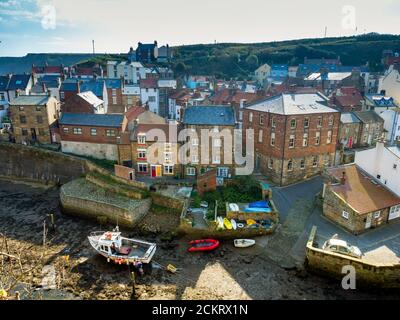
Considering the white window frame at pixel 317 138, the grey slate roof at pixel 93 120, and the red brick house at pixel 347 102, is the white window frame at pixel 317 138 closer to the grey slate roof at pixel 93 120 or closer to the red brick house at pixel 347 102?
the red brick house at pixel 347 102

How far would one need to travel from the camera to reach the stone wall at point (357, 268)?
22.8 meters

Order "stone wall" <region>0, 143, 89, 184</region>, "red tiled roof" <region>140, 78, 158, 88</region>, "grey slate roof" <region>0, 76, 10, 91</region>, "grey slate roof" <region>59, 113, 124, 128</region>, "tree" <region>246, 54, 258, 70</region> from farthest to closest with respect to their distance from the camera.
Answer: "tree" <region>246, 54, 258, 70</region>, "red tiled roof" <region>140, 78, 158, 88</region>, "grey slate roof" <region>0, 76, 10, 91</region>, "stone wall" <region>0, 143, 89, 184</region>, "grey slate roof" <region>59, 113, 124, 128</region>

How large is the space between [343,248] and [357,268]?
163 centimetres

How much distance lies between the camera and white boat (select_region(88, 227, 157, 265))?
26.5 m

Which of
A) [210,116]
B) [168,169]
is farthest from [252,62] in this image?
[168,169]

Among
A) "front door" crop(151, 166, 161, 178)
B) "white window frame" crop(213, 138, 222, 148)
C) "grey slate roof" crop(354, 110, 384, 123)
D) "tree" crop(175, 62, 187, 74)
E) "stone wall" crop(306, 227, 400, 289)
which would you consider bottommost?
"stone wall" crop(306, 227, 400, 289)

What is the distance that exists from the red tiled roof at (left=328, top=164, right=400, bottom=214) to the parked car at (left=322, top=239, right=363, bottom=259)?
163 inches

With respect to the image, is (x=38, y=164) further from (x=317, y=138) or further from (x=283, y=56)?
(x=283, y=56)

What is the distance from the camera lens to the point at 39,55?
14000cm

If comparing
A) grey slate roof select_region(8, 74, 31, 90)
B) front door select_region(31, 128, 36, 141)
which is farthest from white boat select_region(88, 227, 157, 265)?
grey slate roof select_region(8, 74, 31, 90)

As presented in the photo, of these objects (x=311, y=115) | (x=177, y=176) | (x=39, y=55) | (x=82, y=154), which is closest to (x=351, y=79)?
(x=311, y=115)

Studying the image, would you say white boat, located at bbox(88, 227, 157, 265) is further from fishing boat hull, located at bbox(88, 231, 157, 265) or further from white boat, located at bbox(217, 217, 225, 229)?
white boat, located at bbox(217, 217, 225, 229)

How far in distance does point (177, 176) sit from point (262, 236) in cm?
1354

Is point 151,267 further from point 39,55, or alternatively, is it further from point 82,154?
point 39,55
